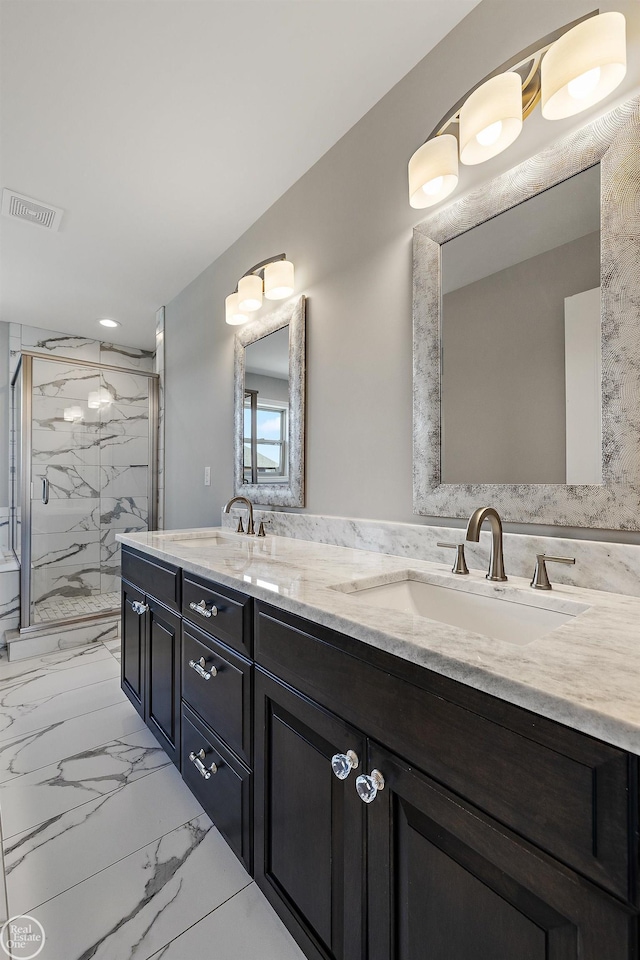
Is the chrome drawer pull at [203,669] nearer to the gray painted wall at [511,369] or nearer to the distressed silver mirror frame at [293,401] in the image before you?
the distressed silver mirror frame at [293,401]

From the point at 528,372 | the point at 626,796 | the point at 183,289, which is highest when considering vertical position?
the point at 183,289

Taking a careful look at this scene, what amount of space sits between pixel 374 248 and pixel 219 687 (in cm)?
154

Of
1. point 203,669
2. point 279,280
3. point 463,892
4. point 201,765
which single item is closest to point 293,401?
point 279,280

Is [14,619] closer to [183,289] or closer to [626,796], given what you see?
[183,289]

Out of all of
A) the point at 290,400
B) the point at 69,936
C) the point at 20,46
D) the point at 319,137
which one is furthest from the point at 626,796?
the point at 20,46

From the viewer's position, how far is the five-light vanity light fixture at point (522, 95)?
3.02 ft

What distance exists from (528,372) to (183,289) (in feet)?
8.69

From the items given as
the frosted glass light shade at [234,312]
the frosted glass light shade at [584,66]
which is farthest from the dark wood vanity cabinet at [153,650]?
the frosted glass light shade at [584,66]

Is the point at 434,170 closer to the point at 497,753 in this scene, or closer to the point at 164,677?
the point at 497,753

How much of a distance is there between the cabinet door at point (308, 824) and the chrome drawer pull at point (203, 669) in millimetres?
249

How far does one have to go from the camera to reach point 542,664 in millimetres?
565

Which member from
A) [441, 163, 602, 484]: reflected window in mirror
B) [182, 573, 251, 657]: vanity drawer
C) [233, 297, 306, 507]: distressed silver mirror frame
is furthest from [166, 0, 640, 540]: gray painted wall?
[182, 573, 251, 657]: vanity drawer

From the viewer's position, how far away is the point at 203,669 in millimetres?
1300

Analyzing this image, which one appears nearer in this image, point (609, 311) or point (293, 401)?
point (609, 311)
